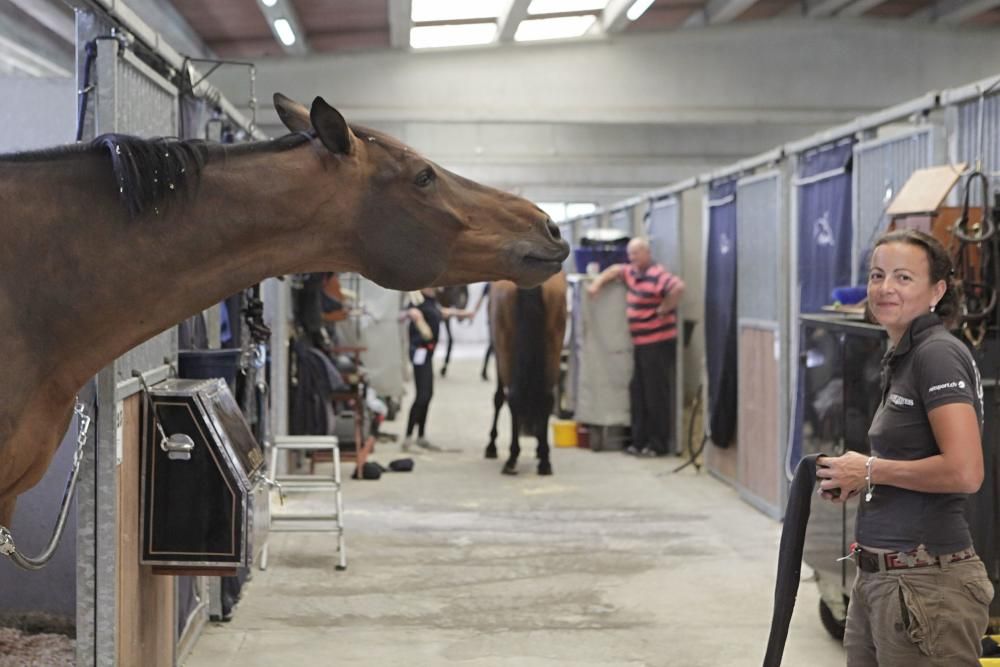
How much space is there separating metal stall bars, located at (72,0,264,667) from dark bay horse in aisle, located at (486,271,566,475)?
476 cm

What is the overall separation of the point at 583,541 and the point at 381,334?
4.77 metres

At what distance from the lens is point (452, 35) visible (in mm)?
8781

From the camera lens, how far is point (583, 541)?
19.3 feet

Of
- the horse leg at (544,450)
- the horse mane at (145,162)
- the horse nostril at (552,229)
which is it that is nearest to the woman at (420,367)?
the horse leg at (544,450)

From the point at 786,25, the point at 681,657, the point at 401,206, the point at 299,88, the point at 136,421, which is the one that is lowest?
the point at 681,657

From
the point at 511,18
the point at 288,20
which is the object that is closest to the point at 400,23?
the point at 511,18

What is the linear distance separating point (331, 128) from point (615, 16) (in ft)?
21.5

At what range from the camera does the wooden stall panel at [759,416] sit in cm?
646

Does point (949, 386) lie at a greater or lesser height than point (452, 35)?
lesser

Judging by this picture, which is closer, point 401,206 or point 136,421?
point 401,206

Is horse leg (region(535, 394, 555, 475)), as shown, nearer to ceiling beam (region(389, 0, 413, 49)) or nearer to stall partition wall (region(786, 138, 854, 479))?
stall partition wall (region(786, 138, 854, 479))

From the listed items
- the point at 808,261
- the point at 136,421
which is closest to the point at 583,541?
the point at 808,261

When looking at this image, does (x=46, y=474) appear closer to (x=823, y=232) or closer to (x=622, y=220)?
(x=823, y=232)

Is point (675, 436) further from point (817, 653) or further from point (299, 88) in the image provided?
point (817, 653)
